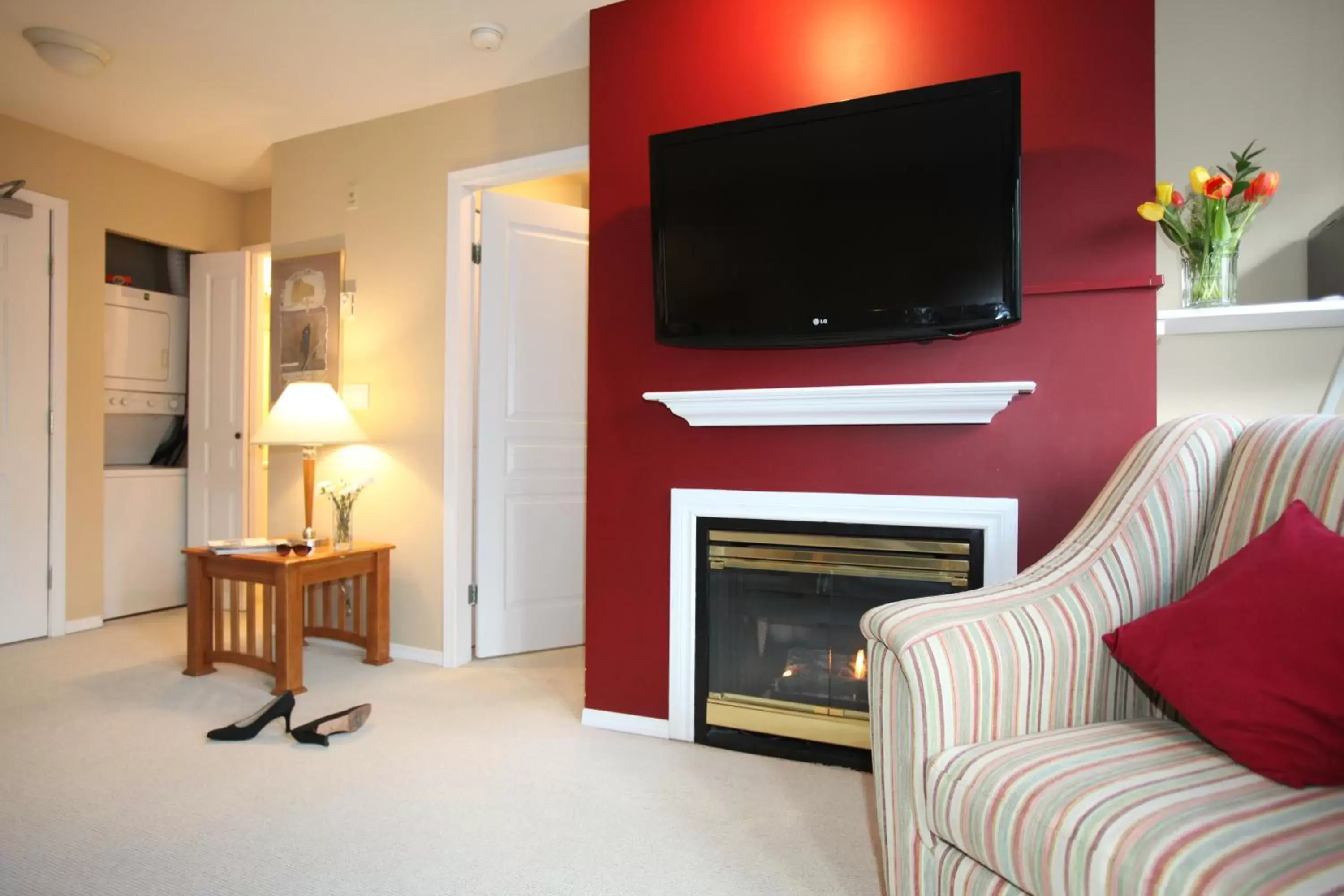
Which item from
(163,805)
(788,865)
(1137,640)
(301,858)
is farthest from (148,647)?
(1137,640)

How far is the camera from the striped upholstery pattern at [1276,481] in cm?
135

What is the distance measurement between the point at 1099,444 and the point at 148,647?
3926mm

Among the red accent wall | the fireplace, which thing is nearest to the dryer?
the red accent wall

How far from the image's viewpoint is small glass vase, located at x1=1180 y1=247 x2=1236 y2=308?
187 centimetres

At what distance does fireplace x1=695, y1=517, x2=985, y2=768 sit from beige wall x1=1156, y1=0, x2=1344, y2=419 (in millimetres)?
850

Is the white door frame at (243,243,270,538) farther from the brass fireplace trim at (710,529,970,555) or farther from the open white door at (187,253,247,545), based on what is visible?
the brass fireplace trim at (710,529,970,555)

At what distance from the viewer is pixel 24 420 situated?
3.59m

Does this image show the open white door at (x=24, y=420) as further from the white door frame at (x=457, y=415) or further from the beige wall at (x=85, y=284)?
the white door frame at (x=457, y=415)

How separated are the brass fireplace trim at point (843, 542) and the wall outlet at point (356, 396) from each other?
1.92 m

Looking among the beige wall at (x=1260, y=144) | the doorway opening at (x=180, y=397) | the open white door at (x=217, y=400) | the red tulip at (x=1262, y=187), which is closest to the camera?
the red tulip at (x=1262, y=187)

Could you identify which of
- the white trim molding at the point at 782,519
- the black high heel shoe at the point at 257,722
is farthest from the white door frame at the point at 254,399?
the white trim molding at the point at 782,519

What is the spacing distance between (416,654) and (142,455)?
2482 mm

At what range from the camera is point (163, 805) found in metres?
1.95

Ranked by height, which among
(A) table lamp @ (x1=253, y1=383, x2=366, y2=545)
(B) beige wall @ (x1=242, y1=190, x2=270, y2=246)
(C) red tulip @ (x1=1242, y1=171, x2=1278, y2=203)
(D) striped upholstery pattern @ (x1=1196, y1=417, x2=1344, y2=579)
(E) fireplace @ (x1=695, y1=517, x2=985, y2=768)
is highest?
(B) beige wall @ (x1=242, y1=190, x2=270, y2=246)
